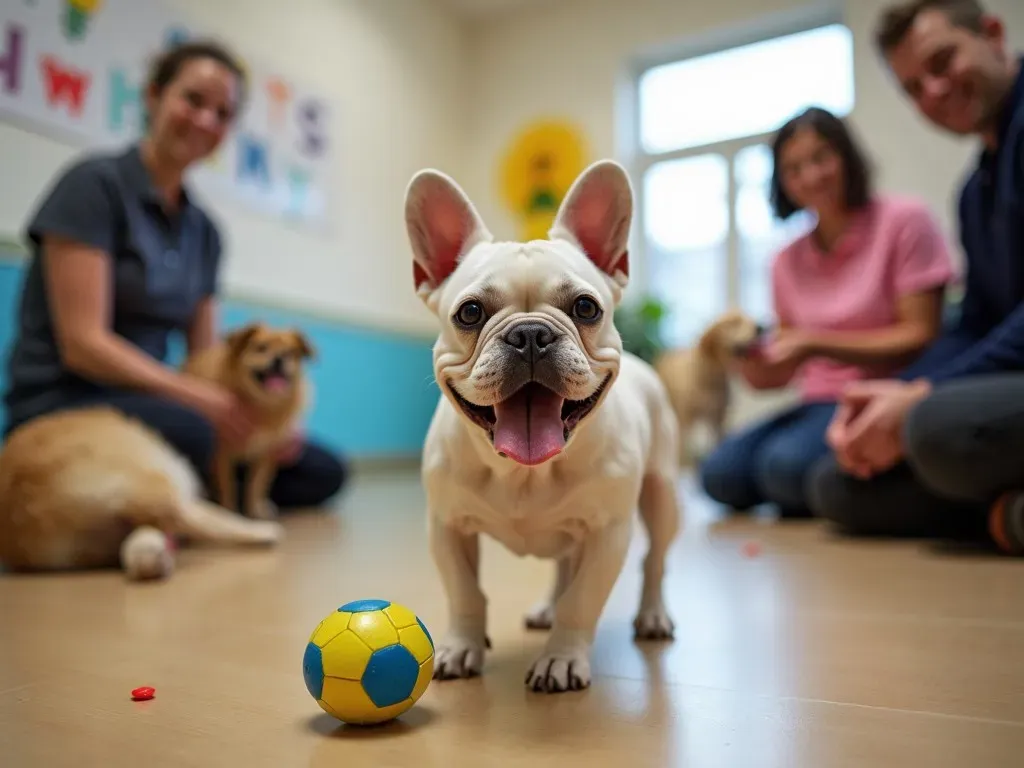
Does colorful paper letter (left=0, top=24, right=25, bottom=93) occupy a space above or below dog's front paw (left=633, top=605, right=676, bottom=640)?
above

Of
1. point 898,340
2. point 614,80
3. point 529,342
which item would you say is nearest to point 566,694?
point 529,342

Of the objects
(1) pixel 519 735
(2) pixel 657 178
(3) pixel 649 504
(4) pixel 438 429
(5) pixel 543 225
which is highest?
(2) pixel 657 178

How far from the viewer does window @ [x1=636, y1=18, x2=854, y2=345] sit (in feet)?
20.1

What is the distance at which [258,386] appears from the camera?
9.17ft

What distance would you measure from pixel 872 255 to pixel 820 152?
386 millimetres

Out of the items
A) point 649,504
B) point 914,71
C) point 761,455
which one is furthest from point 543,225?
point 649,504

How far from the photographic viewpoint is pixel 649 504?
129 cm

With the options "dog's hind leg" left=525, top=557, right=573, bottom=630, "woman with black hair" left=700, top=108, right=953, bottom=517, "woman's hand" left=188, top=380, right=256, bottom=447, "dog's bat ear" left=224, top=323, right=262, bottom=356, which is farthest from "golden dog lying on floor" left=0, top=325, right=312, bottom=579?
"woman with black hair" left=700, top=108, right=953, bottom=517

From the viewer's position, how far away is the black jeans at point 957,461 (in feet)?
6.01

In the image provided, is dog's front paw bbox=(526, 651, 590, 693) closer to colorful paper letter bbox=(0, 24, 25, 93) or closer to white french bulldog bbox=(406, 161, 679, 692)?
white french bulldog bbox=(406, 161, 679, 692)

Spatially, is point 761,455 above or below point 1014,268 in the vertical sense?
below

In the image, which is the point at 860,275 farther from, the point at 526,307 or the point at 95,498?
the point at 95,498

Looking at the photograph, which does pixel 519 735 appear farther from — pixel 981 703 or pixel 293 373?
pixel 293 373

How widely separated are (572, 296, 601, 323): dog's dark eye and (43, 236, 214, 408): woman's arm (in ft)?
5.27
